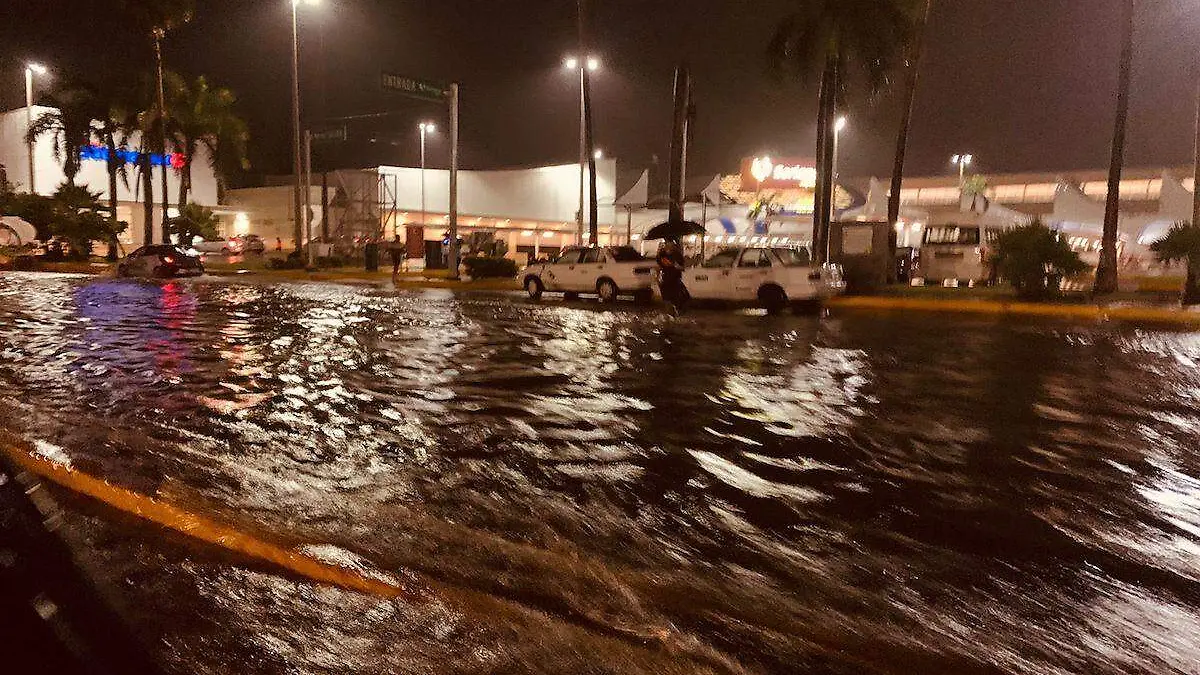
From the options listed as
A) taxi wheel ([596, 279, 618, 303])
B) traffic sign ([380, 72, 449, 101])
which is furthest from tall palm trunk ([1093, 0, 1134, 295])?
traffic sign ([380, 72, 449, 101])

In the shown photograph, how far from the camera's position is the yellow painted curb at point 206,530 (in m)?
4.13

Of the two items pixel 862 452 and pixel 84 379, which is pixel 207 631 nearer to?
pixel 862 452

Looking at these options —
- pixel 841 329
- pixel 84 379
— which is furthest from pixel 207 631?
pixel 841 329

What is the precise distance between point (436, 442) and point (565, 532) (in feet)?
7.48

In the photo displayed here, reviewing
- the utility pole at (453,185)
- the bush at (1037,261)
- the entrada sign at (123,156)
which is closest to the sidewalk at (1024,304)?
the bush at (1037,261)

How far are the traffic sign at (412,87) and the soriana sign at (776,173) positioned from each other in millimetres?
25069

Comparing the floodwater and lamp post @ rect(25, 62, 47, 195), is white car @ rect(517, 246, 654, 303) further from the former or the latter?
lamp post @ rect(25, 62, 47, 195)

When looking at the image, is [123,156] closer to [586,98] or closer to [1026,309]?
[586,98]

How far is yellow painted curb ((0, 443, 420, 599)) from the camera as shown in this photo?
4.13 metres

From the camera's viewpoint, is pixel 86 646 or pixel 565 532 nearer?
pixel 86 646

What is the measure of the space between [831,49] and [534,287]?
36.1ft

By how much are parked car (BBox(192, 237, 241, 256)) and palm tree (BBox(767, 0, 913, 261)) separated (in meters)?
35.4

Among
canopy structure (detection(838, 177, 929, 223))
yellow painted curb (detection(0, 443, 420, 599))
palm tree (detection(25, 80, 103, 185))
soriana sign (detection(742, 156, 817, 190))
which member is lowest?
yellow painted curb (detection(0, 443, 420, 599))

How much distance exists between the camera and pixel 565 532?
4.89 meters
